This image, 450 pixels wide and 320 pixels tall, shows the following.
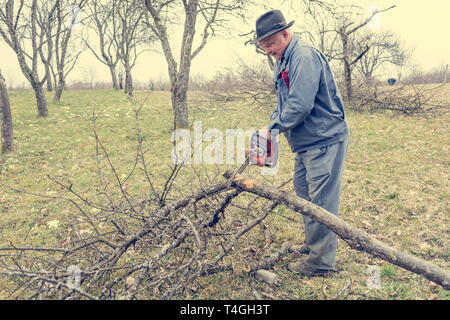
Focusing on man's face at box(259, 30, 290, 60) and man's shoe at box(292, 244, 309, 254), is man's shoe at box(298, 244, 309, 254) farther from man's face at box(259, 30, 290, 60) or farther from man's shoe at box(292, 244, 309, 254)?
man's face at box(259, 30, 290, 60)

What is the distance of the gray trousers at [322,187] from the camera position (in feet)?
8.73

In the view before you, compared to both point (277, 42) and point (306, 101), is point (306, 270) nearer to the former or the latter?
point (306, 101)

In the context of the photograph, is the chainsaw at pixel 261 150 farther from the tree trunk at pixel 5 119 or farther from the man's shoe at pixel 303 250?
the tree trunk at pixel 5 119

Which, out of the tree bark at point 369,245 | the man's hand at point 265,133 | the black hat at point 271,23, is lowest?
the tree bark at point 369,245

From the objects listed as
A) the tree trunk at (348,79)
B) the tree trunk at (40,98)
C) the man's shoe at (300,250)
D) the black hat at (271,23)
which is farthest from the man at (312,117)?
the tree trunk at (40,98)

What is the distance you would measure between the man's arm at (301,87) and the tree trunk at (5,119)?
7618mm

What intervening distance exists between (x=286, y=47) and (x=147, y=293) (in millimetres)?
2474

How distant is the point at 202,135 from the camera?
940 cm

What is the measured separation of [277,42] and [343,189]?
3172 millimetres

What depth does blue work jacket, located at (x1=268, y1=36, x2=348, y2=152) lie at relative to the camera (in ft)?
8.07

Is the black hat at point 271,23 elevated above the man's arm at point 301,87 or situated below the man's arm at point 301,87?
above

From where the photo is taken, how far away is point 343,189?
5.06 meters

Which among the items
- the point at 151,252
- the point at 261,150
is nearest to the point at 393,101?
the point at 261,150
